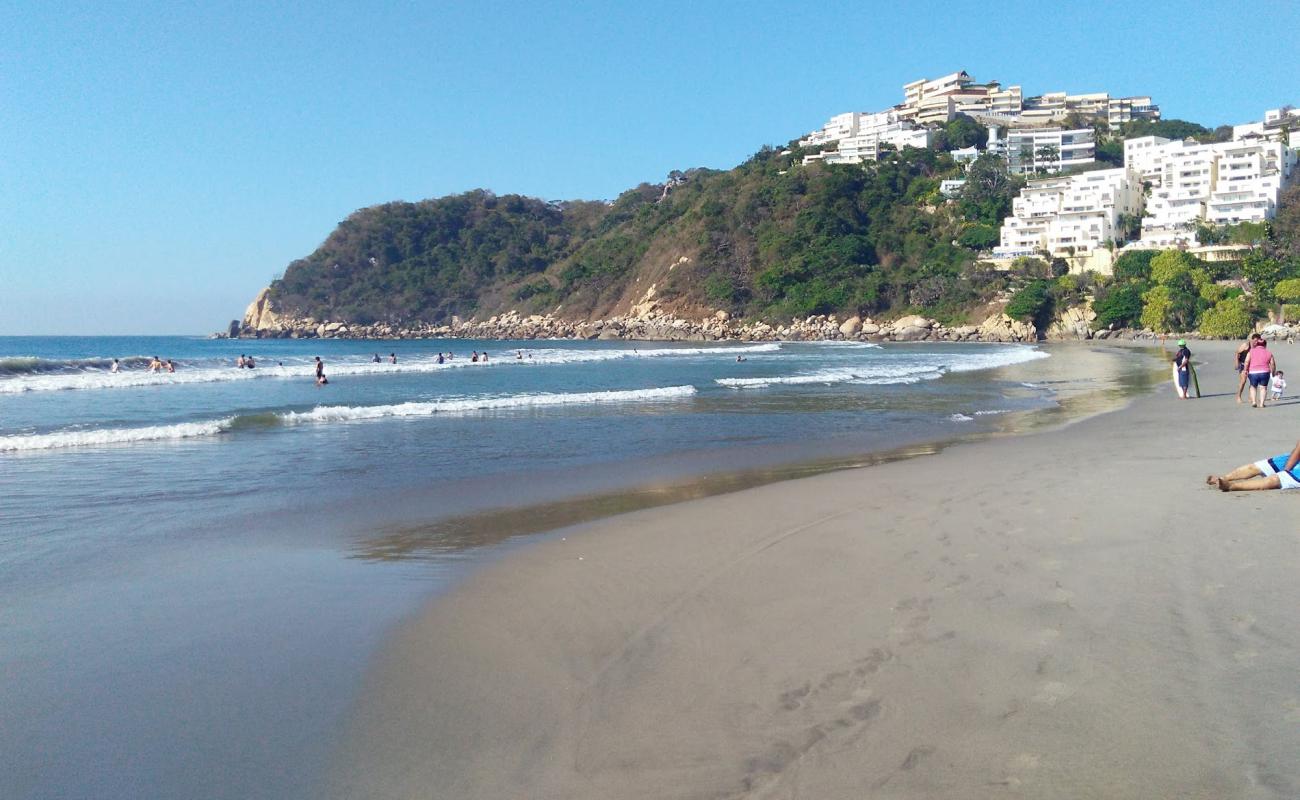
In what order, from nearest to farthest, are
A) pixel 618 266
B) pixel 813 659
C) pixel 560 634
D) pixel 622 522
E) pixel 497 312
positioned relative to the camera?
pixel 813 659 < pixel 560 634 < pixel 622 522 < pixel 618 266 < pixel 497 312

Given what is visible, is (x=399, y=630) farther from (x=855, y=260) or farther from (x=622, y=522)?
(x=855, y=260)

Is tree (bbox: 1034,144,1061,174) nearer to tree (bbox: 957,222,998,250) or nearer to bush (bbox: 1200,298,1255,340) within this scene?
tree (bbox: 957,222,998,250)

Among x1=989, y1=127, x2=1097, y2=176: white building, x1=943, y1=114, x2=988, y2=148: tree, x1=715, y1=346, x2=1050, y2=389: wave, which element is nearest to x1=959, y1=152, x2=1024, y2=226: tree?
x1=989, y1=127, x2=1097, y2=176: white building

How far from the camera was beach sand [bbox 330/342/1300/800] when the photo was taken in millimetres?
3422

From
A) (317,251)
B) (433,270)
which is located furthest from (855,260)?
(317,251)

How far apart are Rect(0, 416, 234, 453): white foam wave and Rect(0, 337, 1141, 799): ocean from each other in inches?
2.7

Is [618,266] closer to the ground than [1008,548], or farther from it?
farther from it

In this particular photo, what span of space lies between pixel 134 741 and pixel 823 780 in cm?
316

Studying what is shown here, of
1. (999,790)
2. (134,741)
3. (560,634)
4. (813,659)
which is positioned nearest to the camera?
(999,790)

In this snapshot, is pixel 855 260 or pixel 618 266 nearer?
pixel 855 260

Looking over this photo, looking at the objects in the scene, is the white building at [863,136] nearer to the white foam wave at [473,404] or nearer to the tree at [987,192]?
the tree at [987,192]

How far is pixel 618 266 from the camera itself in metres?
111

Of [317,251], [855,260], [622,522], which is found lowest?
[622,522]

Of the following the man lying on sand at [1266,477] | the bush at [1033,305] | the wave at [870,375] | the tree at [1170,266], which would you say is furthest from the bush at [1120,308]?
the man lying on sand at [1266,477]
